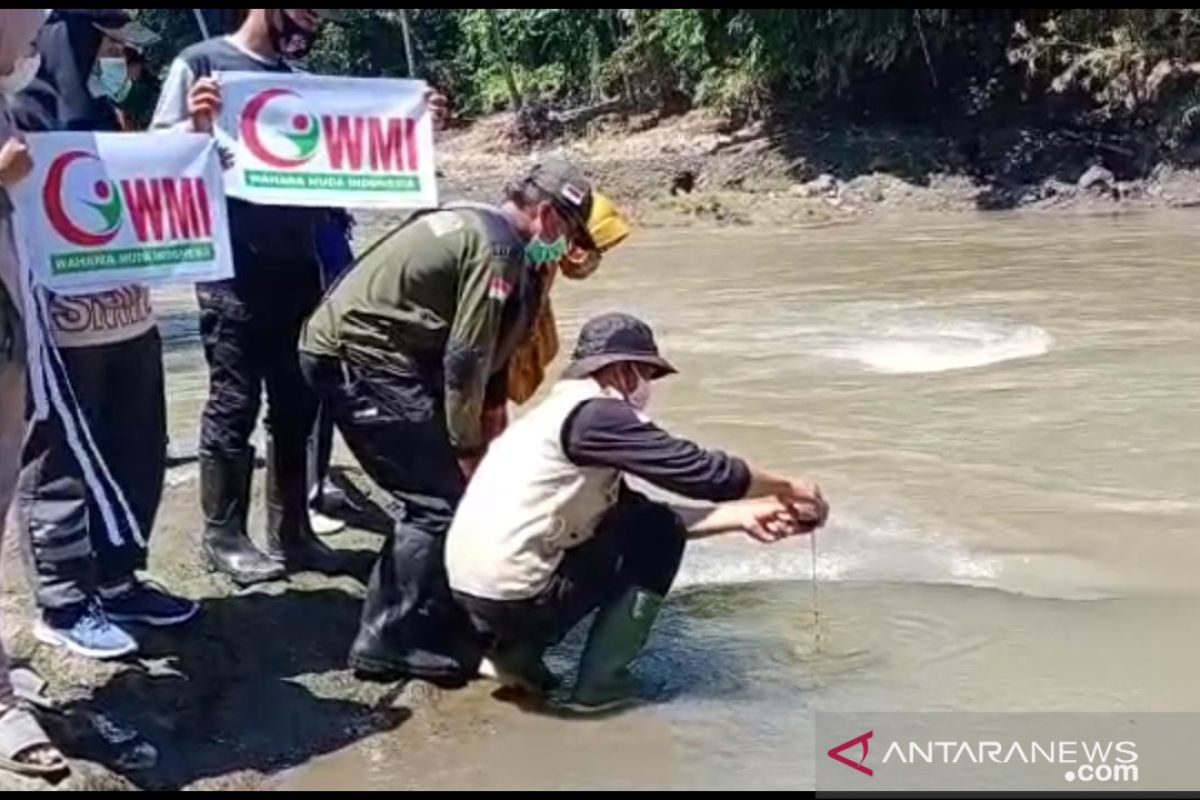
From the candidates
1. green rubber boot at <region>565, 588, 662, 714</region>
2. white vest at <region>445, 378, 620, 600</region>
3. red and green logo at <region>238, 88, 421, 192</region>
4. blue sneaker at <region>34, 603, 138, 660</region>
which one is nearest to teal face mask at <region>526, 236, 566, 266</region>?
white vest at <region>445, 378, 620, 600</region>

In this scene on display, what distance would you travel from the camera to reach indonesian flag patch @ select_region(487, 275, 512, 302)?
488cm

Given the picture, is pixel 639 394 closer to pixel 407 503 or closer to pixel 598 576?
pixel 598 576

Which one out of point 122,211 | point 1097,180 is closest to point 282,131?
point 122,211

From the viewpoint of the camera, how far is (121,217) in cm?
471

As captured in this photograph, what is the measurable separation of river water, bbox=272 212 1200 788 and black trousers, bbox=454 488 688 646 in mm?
258

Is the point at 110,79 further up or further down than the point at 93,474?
further up

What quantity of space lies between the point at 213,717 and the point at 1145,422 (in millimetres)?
5680

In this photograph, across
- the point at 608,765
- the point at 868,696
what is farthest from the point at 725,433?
the point at 608,765

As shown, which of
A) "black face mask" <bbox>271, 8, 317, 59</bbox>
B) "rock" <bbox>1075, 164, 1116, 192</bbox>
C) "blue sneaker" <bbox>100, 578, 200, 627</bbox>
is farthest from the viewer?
"rock" <bbox>1075, 164, 1116, 192</bbox>

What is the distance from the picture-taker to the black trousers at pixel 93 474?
455cm

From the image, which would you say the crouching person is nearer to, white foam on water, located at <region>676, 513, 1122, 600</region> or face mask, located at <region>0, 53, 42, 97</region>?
white foam on water, located at <region>676, 513, 1122, 600</region>

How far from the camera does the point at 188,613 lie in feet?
16.6

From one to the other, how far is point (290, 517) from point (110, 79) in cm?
145

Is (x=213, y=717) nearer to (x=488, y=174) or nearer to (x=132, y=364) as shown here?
(x=132, y=364)
